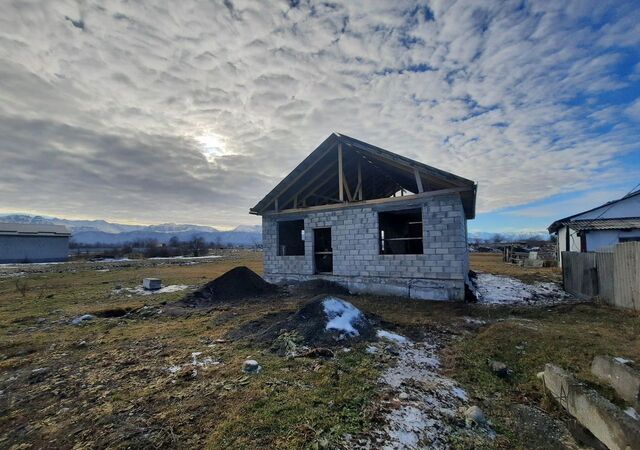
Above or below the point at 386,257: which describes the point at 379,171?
above

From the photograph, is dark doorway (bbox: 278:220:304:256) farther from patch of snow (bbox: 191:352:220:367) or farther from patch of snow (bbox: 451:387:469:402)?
patch of snow (bbox: 451:387:469:402)

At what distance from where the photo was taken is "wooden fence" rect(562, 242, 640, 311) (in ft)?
27.8

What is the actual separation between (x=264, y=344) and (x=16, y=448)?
12.3ft

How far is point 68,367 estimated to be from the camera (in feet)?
18.0

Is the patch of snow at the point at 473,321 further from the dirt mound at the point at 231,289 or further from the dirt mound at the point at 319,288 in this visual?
the dirt mound at the point at 231,289

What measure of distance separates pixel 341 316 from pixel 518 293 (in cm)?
981

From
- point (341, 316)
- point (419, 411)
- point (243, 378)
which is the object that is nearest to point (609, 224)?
point (341, 316)

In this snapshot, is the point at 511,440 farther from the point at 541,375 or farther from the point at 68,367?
the point at 68,367

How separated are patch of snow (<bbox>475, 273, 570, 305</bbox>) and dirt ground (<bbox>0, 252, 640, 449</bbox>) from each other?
6.04 feet

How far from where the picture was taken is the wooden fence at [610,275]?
27.8 ft

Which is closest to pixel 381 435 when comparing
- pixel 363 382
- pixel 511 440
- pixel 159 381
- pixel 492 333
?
pixel 363 382

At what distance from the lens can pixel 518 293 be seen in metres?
12.6

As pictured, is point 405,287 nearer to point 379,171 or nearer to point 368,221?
point 368,221

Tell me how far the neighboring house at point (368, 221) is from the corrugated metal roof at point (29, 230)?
1626 inches
